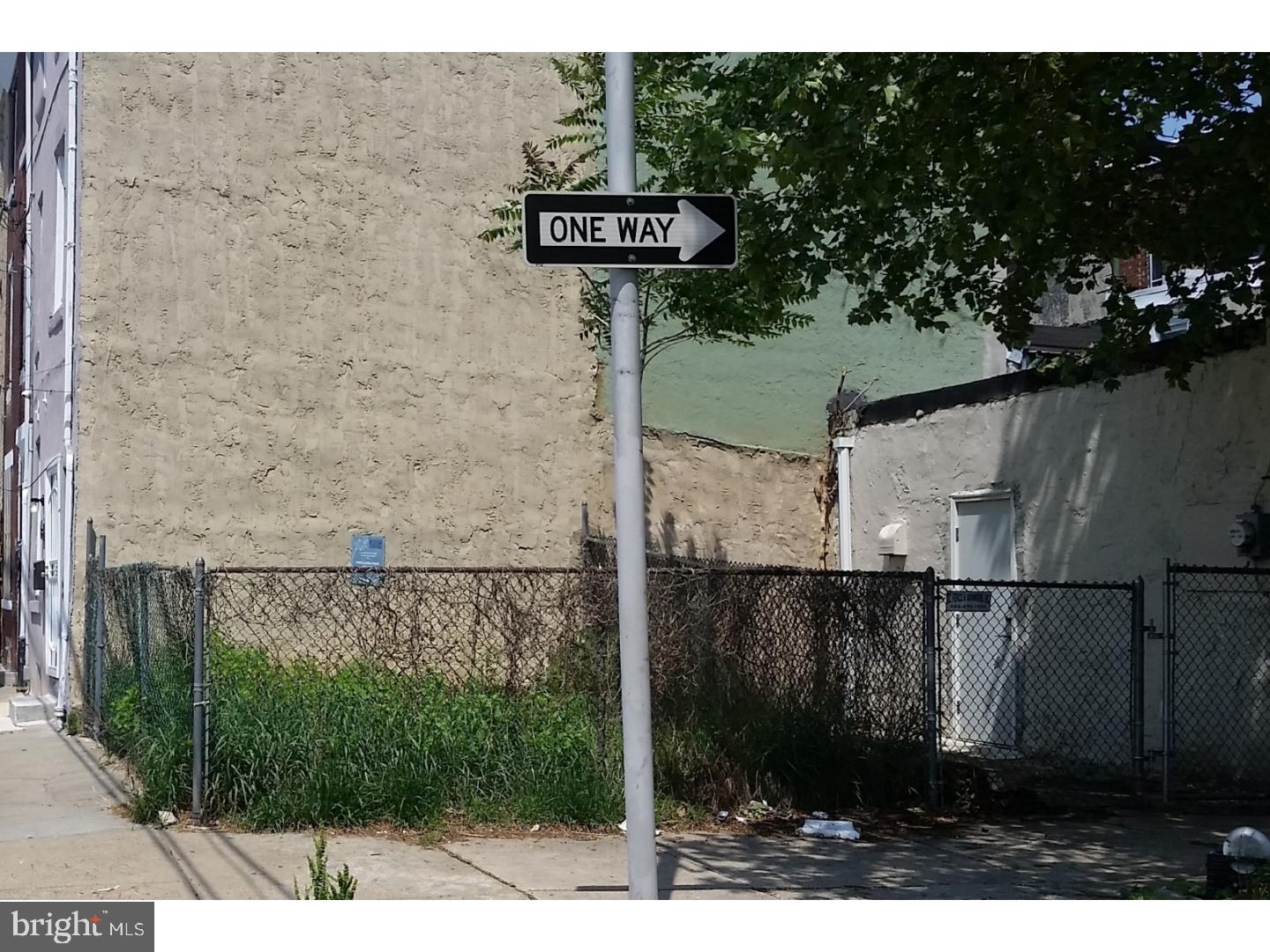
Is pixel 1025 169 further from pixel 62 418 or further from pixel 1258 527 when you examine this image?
pixel 62 418

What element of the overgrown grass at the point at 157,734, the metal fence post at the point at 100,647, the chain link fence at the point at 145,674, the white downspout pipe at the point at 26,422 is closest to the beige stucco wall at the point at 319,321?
the metal fence post at the point at 100,647

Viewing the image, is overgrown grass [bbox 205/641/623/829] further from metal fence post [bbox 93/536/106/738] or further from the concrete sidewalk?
metal fence post [bbox 93/536/106/738]

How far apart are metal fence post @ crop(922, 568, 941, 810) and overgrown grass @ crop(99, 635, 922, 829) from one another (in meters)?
Answer: 0.18

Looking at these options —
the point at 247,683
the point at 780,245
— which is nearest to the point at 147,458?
the point at 247,683

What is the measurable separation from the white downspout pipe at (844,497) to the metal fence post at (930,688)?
468 cm

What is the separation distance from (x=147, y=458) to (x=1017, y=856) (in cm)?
815

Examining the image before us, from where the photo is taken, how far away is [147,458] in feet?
43.0

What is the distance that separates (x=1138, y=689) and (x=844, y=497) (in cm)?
489

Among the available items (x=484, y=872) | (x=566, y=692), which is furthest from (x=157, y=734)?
(x=484, y=872)

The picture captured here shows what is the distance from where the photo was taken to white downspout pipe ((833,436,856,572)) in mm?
15391

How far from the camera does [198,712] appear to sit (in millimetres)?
8891

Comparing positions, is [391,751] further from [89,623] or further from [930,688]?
[89,623]

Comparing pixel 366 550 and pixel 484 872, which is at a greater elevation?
pixel 366 550
